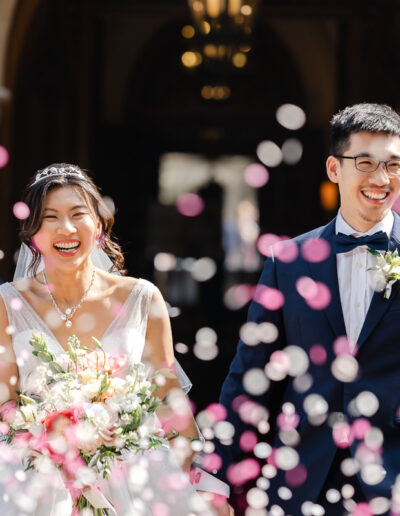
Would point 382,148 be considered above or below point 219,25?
below

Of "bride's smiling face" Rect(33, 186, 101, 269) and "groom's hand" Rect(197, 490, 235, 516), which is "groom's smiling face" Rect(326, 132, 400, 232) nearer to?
"bride's smiling face" Rect(33, 186, 101, 269)

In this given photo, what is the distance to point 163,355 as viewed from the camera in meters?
2.61

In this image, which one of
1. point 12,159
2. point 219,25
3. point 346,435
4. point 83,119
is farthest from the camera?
point 83,119

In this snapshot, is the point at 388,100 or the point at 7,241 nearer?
the point at 7,241

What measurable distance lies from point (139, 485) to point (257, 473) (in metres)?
0.38

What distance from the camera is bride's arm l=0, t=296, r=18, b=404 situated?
2.46 meters

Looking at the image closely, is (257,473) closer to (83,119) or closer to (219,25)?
(219,25)

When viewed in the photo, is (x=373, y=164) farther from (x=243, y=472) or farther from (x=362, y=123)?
(x=243, y=472)

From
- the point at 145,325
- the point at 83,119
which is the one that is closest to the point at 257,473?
the point at 145,325

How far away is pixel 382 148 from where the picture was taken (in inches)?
93.7

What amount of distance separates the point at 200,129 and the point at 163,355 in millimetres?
7177

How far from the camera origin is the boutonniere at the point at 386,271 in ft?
7.73

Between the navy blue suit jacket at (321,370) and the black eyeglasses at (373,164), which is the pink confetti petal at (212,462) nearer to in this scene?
the navy blue suit jacket at (321,370)

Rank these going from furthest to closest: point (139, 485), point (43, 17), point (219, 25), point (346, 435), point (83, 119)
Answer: point (83, 119)
point (43, 17)
point (219, 25)
point (139, 485)
point (346, 435)
